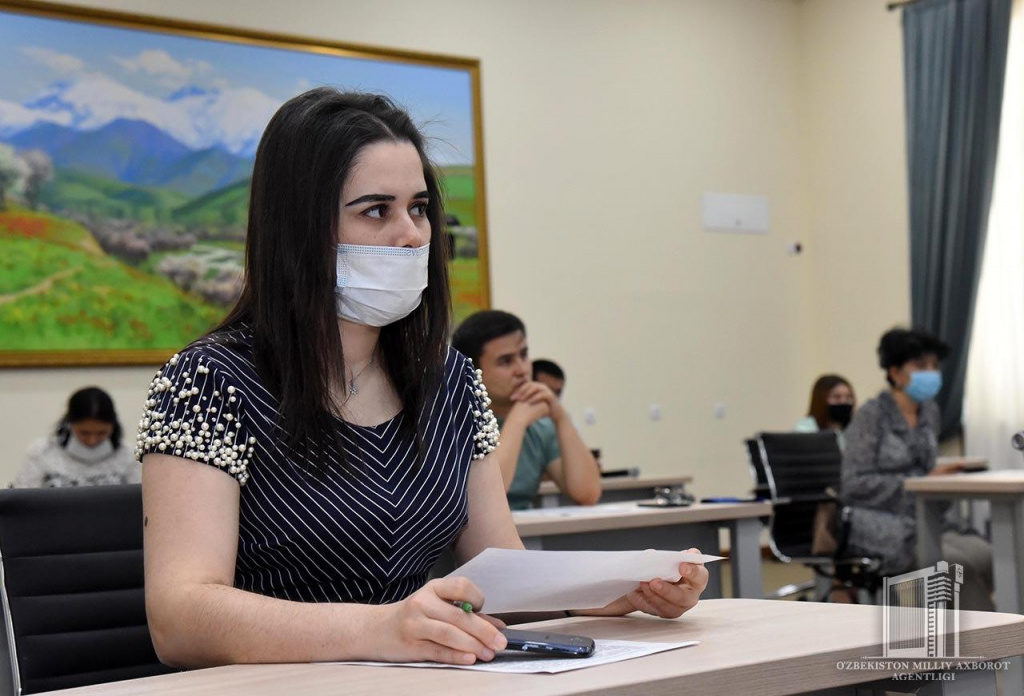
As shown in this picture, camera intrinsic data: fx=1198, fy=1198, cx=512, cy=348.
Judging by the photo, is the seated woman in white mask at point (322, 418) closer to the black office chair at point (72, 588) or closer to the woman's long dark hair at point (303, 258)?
the woman's long dark hair at point (303, 258)

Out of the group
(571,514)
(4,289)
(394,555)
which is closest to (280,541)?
(394,555)

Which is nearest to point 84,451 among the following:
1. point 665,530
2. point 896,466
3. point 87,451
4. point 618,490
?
point 87,451

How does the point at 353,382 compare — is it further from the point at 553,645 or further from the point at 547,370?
the point at 547,370

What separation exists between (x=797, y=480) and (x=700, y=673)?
14.8 ft

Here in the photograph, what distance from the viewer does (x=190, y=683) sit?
107cm

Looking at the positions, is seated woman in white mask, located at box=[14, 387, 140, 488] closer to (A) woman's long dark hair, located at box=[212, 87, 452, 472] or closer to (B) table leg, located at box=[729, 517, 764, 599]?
(B) table leg, located at box=[729, 517, 764, 599]

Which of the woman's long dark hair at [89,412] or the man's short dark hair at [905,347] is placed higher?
the man's short dark hair at [905,347]

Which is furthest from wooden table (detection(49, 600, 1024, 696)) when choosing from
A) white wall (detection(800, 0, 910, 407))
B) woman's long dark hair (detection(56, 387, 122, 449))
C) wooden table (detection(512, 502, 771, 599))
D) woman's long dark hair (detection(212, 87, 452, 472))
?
white wall (detection(800, 0, 910, 407))

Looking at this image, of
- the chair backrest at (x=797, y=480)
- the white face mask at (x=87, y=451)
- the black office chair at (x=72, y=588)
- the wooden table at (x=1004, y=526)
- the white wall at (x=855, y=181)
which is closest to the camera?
the black office chair at (x=72, y=588)

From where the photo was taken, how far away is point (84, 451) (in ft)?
16.5

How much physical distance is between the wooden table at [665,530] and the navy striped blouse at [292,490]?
164 centimetres

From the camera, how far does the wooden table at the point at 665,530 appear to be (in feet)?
10.3

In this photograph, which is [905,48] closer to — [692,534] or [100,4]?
[100,4]

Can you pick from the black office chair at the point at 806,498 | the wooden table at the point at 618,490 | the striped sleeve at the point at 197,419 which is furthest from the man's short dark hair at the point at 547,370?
the striped sleeve at the point at 197,419
